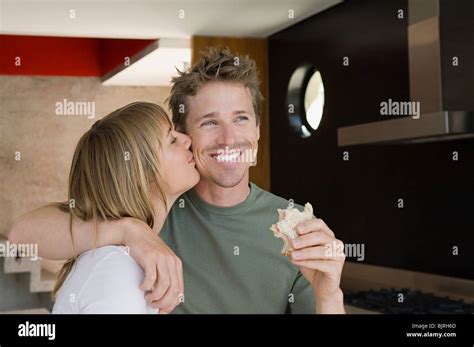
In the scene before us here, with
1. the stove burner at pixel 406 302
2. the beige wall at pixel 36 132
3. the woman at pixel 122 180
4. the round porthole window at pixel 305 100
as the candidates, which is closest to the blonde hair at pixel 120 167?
the woman at pixel 122 180

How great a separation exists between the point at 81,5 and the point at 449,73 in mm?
794

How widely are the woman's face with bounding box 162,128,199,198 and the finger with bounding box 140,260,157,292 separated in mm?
163

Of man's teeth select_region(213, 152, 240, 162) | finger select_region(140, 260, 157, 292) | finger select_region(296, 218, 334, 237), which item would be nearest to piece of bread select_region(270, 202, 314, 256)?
finger select_region(296, 218, 334, 237)

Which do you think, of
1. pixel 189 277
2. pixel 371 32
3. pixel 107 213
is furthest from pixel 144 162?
pixel 371 32

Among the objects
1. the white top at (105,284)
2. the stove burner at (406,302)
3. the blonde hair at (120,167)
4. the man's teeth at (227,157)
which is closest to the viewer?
the white top at (105,284)

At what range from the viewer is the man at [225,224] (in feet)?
4.24

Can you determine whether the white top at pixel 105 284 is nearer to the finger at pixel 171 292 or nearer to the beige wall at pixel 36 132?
the finger at pixel 171 292

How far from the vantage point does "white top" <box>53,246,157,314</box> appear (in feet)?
3.60

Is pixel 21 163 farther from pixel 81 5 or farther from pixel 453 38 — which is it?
pixel 453 38

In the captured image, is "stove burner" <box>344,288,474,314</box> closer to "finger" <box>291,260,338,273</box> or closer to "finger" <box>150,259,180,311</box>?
"finger" <box>291,260,338,273</box>

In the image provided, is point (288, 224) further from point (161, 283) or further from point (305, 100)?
point (305, 100)

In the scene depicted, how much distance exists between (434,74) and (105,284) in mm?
890

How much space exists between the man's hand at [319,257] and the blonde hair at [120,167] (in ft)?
0.83
